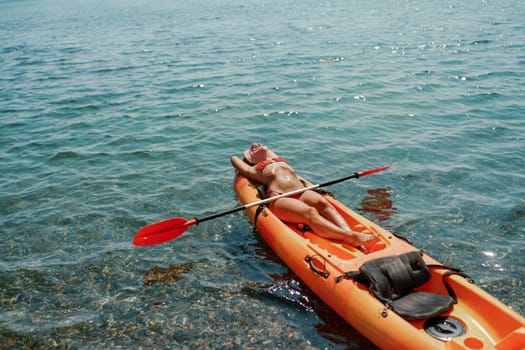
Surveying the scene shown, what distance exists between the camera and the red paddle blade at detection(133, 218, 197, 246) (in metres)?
6.83

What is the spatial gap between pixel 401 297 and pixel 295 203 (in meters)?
2.24

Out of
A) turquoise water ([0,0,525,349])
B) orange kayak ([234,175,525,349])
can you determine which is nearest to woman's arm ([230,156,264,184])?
turquoise water ([0,0,525,349])

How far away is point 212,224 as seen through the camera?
791cm

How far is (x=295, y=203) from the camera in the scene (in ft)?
22.8

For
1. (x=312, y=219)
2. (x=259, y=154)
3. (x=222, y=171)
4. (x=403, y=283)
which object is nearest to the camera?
(x=403, y=283)

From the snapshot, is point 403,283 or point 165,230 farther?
point 165,230

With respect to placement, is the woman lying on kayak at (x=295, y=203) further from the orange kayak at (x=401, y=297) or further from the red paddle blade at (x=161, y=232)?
the red paddle blade at (x=161, y=232)

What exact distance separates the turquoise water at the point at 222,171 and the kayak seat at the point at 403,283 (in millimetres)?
659

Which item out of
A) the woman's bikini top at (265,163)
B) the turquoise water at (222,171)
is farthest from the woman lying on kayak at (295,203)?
the turquoise water at (222,171)

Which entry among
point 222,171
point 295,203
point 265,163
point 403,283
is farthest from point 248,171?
point 403,283

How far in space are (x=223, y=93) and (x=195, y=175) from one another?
631cm

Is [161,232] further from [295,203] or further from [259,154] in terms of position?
[259,154]

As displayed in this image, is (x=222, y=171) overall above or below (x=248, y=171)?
below

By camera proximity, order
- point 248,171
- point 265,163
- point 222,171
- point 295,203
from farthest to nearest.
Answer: point 222,171
point 248,171
point 265,163
point 295,203
